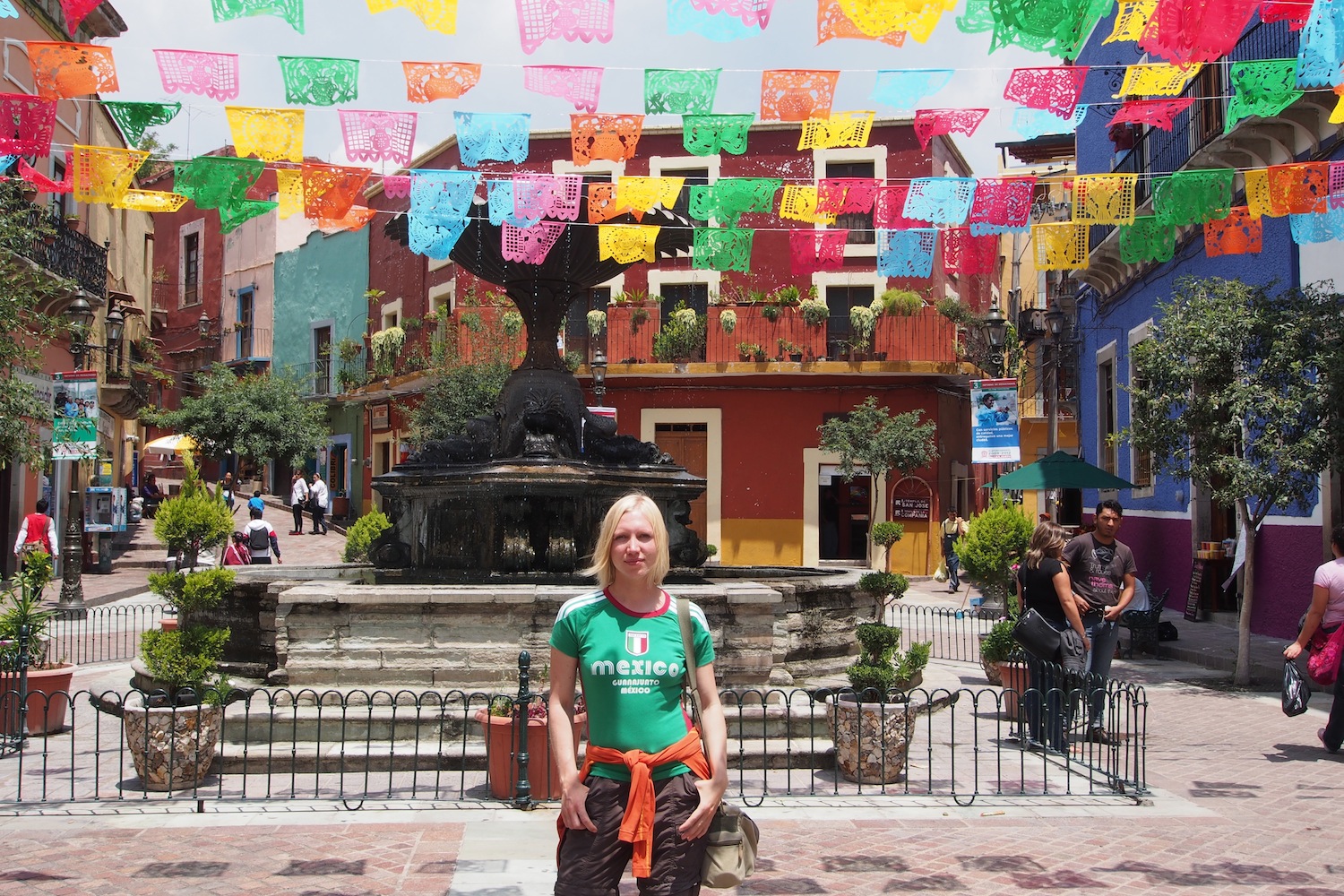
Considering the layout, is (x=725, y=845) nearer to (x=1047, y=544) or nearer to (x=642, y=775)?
(x=642, y=775)

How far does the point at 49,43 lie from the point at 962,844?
8.83 meters

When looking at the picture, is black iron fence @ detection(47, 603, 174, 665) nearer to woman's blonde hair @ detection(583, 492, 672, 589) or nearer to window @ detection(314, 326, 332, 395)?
woman's blonde hair @ detection(583, 492, 672, 589)

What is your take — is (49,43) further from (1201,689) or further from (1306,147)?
(1306,147)

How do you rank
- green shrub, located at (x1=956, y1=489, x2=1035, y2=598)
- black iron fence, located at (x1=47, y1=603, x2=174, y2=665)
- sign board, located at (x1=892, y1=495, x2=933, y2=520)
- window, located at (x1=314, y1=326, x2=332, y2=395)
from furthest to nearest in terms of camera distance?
window, located at (x1=314, y1=326, x2=332, y2=395) → sign board, located at (x1=892, y1=495, x2=933, y2=520) → green shrub, located at (x1=956, y1=489, x2=1035, y2=598) → black iron fence, located at (x1=47, y1=603, x2=174, y2=665)

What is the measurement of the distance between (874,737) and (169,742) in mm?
4164

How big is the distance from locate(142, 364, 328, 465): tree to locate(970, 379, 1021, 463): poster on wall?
22.8 meters

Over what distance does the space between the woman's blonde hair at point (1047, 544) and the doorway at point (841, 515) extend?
20.6 meters

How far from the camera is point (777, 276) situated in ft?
101

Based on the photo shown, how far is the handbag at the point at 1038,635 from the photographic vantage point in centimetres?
862

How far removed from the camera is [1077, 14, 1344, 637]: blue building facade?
14.5 meters

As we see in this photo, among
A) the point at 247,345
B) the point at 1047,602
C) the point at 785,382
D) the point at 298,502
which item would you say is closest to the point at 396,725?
the point at 1047,602

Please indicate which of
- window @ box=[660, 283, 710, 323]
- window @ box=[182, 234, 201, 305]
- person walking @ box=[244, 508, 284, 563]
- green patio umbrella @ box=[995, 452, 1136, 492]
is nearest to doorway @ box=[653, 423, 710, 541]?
window @ box=[660, 283, 710, 323]

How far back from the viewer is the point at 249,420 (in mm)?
34188

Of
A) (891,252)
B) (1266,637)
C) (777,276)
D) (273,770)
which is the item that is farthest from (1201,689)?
(777,276)
